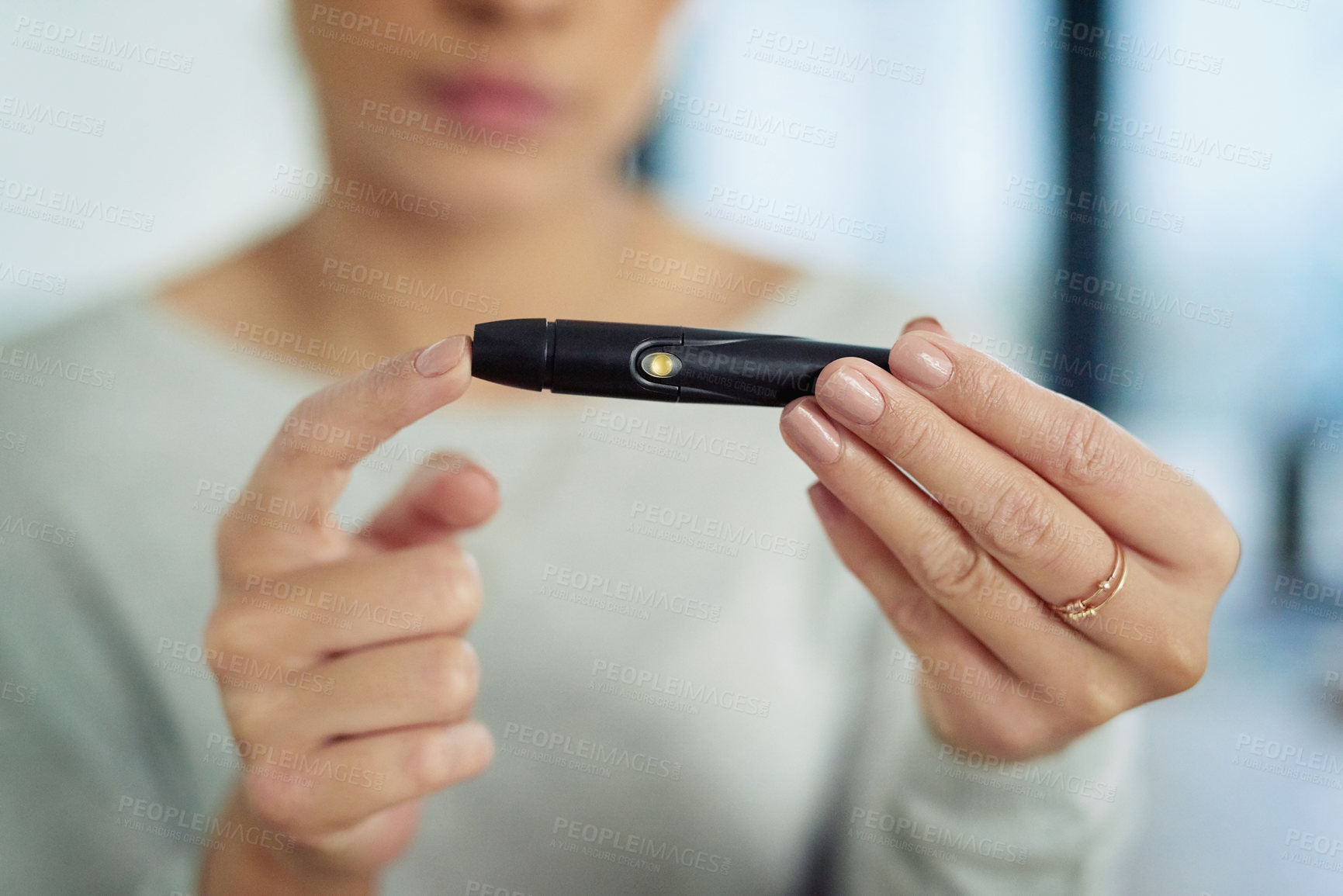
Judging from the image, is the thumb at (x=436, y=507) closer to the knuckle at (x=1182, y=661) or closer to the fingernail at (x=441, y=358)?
the fingernail at (x=441, y=358)

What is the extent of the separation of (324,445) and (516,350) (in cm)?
12

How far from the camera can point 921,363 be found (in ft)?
1.26

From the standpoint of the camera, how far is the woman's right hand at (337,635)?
41cm

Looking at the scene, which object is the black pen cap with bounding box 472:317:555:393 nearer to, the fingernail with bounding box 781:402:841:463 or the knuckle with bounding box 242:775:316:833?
the fingernail with bounding box 781:402:841:463

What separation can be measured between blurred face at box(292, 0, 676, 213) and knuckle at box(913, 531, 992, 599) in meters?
0.46

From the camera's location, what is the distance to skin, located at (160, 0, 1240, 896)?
39cm

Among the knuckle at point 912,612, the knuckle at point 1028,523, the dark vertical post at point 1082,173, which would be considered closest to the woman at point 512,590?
the knuckle at point 912,612

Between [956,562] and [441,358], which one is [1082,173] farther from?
[441,358]

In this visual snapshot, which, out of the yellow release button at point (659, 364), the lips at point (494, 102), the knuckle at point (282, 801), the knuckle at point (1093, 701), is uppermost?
the lips at point (494, 102)

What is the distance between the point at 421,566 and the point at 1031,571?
0.33m

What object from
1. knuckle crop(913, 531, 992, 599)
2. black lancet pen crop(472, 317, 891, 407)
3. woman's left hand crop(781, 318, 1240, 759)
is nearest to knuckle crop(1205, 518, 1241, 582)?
woman's left hand crop(781, 318, 1240, 759)

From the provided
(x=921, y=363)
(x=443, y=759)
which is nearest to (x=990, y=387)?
(x=921, y=363)

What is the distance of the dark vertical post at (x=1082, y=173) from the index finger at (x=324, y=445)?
0.65 meters

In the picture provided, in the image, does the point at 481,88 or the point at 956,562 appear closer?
the point at 956,562
